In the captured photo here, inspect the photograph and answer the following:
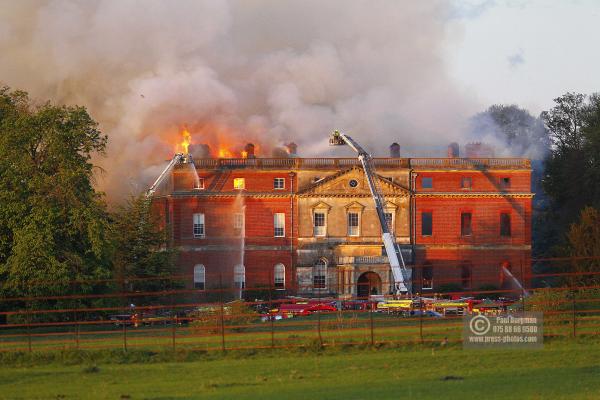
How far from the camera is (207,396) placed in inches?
992

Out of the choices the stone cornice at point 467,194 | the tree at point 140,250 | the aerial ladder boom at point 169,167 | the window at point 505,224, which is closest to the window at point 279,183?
the aerial ladder boom at point 169,167

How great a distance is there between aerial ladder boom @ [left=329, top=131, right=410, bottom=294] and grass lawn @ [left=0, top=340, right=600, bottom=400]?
34790 millimetres

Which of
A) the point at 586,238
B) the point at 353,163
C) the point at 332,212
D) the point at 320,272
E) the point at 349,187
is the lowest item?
the point at 320,272

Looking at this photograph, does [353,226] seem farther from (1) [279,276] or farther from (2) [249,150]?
(2) [249,150]

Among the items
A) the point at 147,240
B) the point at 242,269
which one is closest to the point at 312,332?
the point at 147,240

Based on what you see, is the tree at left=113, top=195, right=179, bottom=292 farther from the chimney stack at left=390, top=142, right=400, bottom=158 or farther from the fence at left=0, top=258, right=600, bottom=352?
the chimney stack at left=390, top=142, right=400, bottom=158

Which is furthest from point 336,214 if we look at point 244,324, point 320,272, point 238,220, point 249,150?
point 244,324

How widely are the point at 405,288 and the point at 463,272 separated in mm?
12293

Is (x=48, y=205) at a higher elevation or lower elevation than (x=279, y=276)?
higher

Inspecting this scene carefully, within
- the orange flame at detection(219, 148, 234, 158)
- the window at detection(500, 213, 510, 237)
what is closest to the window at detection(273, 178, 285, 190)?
the orange flame at detection(219, 148, 234, 158)

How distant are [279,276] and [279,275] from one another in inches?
2.4

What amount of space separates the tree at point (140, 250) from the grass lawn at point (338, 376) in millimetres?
24531

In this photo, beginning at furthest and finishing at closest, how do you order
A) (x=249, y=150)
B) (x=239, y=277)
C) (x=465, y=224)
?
1. (x=249, y=150)
2. (x=465, y=224)
3. (x=239, y=277)

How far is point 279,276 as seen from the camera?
78.2 m
